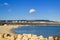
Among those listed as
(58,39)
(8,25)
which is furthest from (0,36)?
(8,25)

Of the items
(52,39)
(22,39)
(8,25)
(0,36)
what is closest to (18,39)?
(22,39)

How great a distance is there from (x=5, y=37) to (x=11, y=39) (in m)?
0.34

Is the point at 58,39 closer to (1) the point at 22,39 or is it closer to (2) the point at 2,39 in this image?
(1) the point at 22,39

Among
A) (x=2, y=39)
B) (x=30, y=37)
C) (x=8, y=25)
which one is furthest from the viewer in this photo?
(x=8, y=25)

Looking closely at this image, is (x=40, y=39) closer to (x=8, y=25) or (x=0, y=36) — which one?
(x=0, y=36)

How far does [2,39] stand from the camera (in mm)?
6973

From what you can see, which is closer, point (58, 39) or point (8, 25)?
point (58, 39)

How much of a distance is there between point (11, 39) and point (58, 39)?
1.51 metres

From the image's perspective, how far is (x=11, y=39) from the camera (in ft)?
Result: 23.1

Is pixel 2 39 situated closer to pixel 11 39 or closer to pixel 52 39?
pixel 11 39

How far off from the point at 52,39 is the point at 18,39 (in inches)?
42.5

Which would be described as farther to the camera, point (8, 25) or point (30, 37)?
point (8, 25)

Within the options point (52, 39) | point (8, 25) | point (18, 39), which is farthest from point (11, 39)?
point (8, 25)

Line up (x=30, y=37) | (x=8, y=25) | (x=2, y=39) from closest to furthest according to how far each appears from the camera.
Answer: (x=2, y=39) → (x=30, y=37) → (x=8, y=25)
